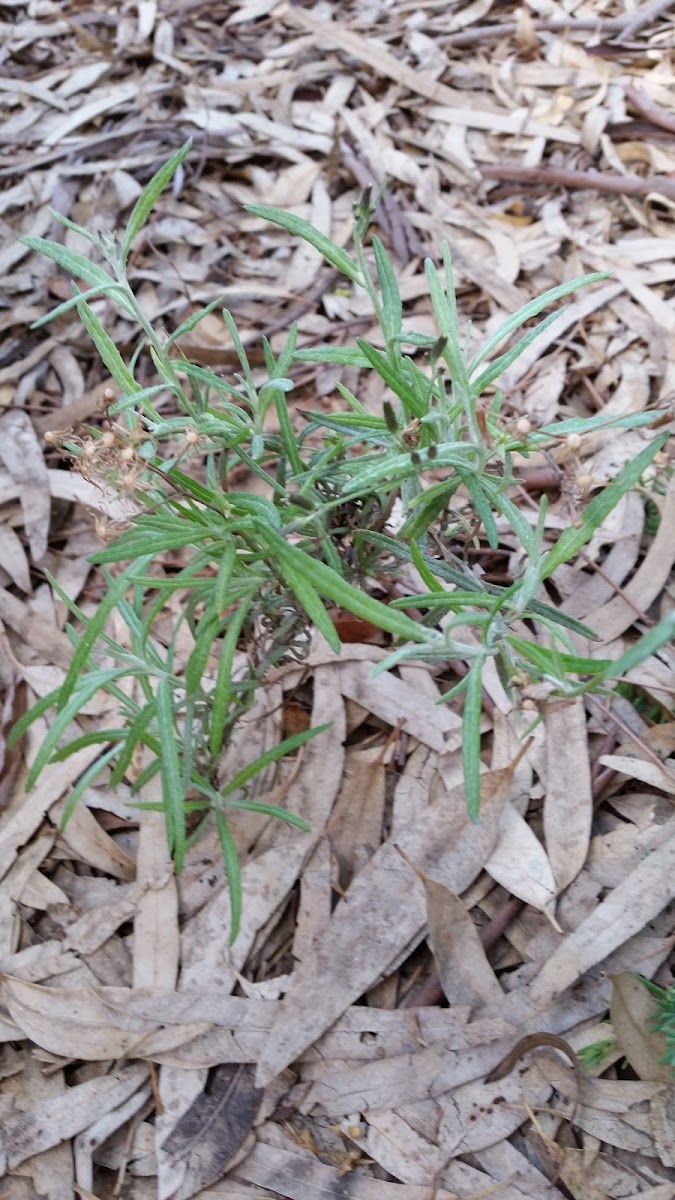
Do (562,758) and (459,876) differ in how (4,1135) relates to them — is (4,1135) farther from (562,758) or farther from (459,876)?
(562,758)

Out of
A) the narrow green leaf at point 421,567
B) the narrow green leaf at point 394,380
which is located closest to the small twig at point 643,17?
the narrow green leaf at point 394,380

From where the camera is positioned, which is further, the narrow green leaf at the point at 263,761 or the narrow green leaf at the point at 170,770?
the narrow green leaf at the point at 263,761

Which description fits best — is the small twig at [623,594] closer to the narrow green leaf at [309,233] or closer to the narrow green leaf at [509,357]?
the narrow green leaf at [509,357]

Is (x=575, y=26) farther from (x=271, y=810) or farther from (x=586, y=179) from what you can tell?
(x=271, y=810)

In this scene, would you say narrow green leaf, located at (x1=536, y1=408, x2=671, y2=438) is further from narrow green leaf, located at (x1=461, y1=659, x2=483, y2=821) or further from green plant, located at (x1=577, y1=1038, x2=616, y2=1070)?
green plant, located at (x1=577, y1=1038, x2=616, y2=1070)

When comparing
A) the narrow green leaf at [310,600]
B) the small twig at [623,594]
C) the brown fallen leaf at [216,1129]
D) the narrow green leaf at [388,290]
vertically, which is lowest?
the brown fallen leaf at [216,1129]

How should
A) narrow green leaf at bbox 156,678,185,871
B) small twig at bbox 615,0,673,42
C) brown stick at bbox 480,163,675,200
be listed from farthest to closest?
1. small twig at bbox 615,0,673,42
2. brown stick at bbox 480,163,675,200
3. narrow green leaf at bbox 156,678,185,871

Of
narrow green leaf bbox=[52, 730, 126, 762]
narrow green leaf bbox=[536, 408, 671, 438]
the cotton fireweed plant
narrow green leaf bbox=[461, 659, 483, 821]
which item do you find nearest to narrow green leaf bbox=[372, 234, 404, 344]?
the cotton fireweed plant

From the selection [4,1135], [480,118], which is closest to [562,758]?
[4,1135]
